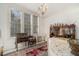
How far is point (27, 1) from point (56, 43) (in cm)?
87

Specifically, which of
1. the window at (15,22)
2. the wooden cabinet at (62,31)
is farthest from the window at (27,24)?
the wooden cabinet at (62,31)

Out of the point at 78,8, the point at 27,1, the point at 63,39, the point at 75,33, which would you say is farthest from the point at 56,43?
the point at 27,1

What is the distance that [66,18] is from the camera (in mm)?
2014

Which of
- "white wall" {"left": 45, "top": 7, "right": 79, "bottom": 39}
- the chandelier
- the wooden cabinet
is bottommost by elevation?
the wooden cabinet

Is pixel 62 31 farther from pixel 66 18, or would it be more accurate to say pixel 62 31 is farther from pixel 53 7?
pixel 53 7

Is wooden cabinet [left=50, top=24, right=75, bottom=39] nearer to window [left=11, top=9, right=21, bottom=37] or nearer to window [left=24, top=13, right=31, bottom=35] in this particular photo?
window [left=24, top=13, right=31, bottom=35]

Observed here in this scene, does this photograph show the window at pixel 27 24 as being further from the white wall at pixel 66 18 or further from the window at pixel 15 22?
the white wall at pixel 66 18

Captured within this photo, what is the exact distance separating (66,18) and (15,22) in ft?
2.82

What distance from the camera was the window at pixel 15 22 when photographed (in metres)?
2.00

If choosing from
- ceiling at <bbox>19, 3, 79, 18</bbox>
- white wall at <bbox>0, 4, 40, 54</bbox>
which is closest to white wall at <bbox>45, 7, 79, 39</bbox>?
ceiling at <bbox>19, 3, 79, 18</bbox>

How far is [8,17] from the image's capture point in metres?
1.97

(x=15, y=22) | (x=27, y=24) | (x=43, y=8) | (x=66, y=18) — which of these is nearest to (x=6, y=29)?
(x=15, y=22)

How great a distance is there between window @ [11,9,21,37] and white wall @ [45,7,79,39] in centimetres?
48

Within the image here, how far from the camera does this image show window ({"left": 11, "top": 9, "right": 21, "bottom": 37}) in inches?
78.8
